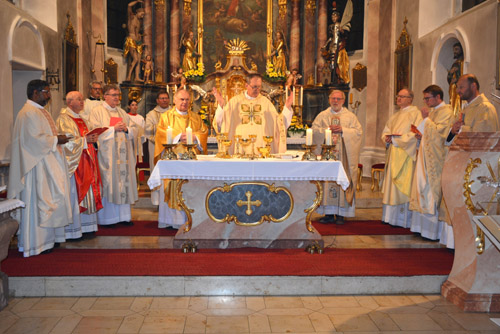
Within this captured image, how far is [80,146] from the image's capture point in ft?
19.3

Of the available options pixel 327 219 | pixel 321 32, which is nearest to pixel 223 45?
pixel 321 32

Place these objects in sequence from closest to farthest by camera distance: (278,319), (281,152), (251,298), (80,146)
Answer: (278,319), (251,298), (80,146), (281,152)

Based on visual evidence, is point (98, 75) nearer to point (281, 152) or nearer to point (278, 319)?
point (281, 152)

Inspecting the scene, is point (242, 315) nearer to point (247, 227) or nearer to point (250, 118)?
point (247, 227)

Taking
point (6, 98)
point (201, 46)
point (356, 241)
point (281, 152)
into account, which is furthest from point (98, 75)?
point (356, 241)

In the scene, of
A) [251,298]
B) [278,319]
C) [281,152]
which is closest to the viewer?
[278,319]

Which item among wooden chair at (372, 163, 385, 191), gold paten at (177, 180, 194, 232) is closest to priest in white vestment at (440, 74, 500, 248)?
gold paten at (177, 180, 194, 232)

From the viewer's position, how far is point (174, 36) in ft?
43.0

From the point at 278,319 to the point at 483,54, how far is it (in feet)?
18.6

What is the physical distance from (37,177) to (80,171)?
0.87 meters

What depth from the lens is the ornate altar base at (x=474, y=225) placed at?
4137 millimetres

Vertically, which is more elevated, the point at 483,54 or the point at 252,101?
the point at 483,54

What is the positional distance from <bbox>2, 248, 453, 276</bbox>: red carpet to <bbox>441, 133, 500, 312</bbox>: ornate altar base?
0.41 metres

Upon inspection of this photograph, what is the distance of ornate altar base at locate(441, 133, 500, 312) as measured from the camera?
414cm
